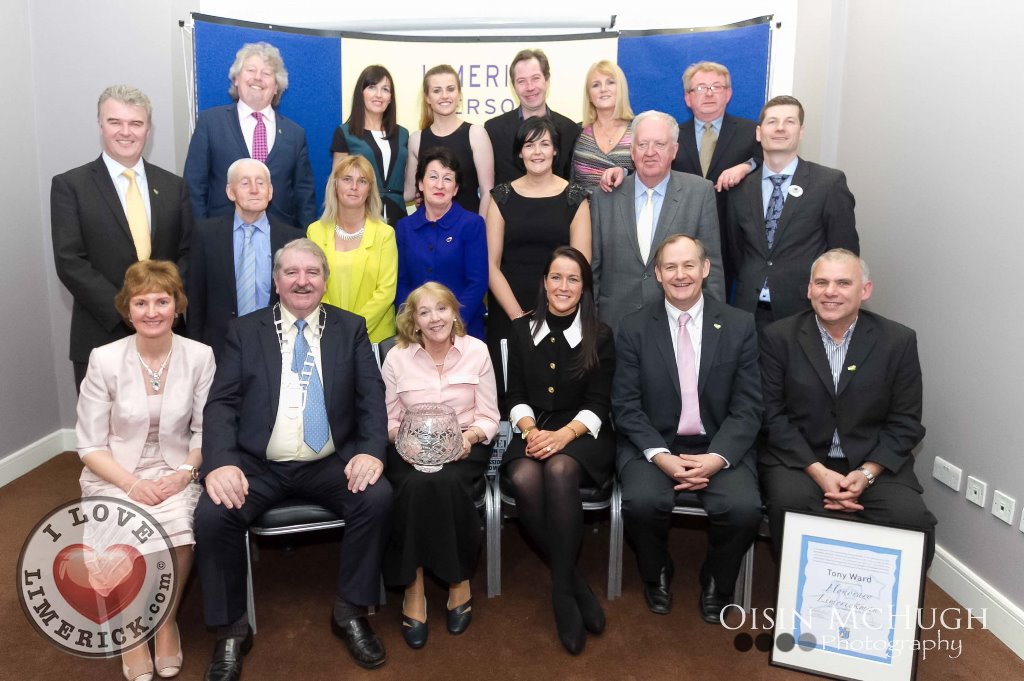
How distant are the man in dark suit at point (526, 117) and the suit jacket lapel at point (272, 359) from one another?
1634 millimetres

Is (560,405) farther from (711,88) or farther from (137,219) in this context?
(137,219)

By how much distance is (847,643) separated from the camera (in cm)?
268

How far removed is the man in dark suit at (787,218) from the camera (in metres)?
3.62

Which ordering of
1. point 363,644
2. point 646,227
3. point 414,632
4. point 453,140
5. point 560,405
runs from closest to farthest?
point 363,644, point 414,632, point 560,405, point 646,227, point 453,140

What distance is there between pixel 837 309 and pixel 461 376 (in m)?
1.54

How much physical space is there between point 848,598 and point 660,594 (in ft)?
2.69

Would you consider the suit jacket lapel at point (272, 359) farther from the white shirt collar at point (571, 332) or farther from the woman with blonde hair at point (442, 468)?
the white shirt collar at point (571, 332)

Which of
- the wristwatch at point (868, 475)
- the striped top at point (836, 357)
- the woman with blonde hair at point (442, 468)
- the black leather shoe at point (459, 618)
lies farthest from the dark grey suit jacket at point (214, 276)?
the wristwatch at point (868, 475)

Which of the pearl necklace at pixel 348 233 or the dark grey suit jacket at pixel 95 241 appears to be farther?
the pearl necklace at pixel 348 233

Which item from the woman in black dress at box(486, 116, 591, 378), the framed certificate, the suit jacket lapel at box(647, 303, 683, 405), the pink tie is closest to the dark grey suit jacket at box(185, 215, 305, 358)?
the pink tie

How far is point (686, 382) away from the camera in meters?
3.34

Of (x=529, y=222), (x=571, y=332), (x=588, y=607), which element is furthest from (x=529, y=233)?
(x=588, y=607)

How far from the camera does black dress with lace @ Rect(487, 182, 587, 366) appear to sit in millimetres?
3812

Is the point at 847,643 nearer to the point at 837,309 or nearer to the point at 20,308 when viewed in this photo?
the point at 837,309
